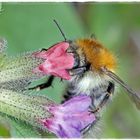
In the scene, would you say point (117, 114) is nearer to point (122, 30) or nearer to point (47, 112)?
point (122, 30)

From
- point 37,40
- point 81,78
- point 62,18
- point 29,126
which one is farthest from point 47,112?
point 62,18

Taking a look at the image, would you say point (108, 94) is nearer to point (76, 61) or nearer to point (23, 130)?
point (76, 61)

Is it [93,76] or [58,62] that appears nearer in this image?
[58,62]

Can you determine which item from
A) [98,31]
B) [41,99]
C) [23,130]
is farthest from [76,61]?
[98,31]

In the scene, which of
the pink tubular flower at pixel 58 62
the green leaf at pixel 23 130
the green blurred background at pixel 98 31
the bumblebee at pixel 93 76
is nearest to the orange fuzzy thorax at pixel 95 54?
the bumblebee at pixel 93 76

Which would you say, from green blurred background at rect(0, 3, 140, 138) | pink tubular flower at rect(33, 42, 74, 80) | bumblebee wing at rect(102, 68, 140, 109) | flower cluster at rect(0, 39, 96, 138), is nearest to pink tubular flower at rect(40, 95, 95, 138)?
flower cluster at rect(0, 39, 96, 138)

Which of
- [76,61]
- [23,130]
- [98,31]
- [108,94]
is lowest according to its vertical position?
[98,31]
